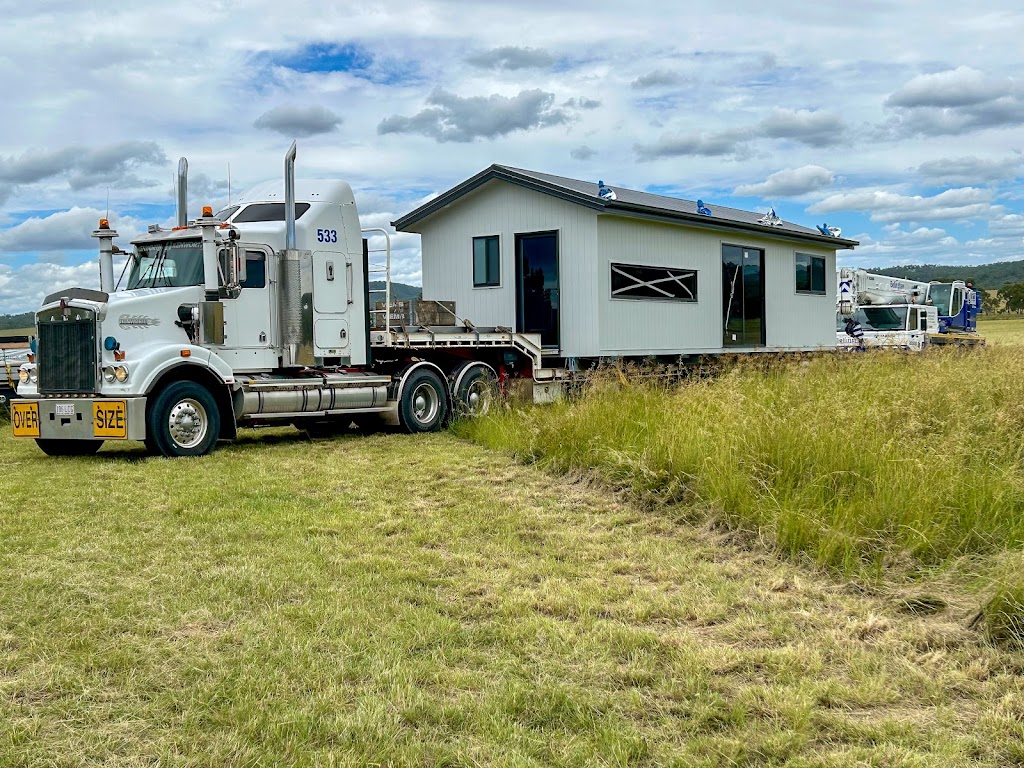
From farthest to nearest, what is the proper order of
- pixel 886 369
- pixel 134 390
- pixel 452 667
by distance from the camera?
pixel 886 369, pixel 134 390, pixel 452 667

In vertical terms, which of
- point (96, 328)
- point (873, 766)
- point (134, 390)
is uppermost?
point (96, 328)

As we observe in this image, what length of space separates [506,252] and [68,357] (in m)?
7.82

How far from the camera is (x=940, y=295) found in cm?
3111

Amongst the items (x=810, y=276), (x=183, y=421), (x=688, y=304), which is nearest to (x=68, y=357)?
(x=183, y=421)

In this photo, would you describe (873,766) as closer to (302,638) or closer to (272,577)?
(302,638)

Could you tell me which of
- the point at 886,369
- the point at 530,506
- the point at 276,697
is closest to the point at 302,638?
the point at 276,697

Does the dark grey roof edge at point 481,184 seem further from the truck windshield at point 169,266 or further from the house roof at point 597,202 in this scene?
the truck windshield at point 169,266

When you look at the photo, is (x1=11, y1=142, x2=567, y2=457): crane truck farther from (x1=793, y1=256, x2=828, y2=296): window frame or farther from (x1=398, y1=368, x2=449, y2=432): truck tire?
(x1=793, y1=256, x2=828, y2=296): window frame

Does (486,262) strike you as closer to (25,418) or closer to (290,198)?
(290,198)

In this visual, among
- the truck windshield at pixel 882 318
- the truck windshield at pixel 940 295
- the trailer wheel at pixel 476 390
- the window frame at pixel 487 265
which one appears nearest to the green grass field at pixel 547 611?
the trailer wheel at pixel 476 390

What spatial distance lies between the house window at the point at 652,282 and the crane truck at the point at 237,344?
2.62 metres

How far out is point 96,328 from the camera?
440 inches

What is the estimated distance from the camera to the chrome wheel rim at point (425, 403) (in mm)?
14125

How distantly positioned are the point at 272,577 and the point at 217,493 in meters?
3.04
